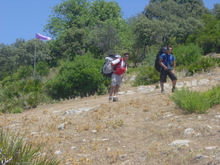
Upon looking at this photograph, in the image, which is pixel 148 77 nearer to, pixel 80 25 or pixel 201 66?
pixel 201 66

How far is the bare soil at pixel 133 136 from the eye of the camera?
181 inches

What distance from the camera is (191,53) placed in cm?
1825

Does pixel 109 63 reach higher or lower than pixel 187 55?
lower

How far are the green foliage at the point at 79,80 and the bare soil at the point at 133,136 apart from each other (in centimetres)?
925

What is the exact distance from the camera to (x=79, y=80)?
58.1 ft

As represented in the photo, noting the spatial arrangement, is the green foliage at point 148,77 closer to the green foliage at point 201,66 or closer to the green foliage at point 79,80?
the green foliage at point 201,66

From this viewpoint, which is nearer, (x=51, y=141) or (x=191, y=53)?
(x=51, y=141)

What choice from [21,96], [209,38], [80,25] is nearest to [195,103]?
[21,96]

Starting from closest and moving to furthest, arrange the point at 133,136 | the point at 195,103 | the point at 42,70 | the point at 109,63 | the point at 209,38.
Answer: the point at 133,136, the point at 195,103, the point at 109,63, the point at 209,38, the point at 42,70

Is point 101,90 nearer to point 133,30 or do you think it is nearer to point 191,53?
point 191,53

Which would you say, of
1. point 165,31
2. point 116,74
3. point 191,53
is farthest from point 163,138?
point 165,31

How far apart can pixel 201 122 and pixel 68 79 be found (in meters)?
12.8

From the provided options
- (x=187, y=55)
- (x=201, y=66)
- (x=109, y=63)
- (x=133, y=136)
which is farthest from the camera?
(x=187, y=55)

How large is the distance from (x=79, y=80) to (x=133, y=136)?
12.2 meters
